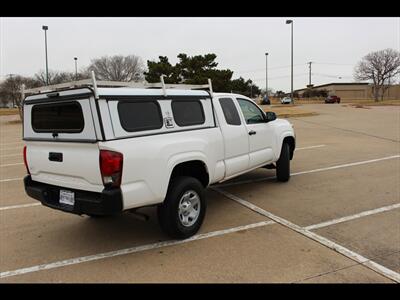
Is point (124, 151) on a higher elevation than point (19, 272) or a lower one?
higher

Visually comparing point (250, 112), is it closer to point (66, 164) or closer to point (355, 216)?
point (355, 216)

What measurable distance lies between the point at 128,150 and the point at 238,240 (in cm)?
180

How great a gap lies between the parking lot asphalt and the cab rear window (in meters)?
1.46

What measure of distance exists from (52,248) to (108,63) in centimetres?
5809

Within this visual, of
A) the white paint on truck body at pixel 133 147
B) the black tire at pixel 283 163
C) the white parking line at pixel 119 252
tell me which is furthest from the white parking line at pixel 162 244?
the black tire at pixel 283 163

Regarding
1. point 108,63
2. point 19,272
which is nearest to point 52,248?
point 19,272

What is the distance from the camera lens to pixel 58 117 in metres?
4.39

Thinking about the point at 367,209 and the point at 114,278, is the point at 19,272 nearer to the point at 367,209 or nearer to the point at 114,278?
the point at 114,278

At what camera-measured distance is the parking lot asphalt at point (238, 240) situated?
149 inches

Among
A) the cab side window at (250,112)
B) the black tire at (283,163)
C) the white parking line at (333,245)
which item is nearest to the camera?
the white parking line at (333,245)

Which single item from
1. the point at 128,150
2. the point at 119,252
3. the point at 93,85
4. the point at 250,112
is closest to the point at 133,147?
the point at 128,150

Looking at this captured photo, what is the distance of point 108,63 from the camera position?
59.2 m

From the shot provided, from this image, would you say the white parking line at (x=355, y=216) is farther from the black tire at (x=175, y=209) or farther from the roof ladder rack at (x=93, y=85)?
the roof ladder rack at (x=93, y=85)

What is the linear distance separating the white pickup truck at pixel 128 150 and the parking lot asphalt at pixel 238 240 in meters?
0.55
